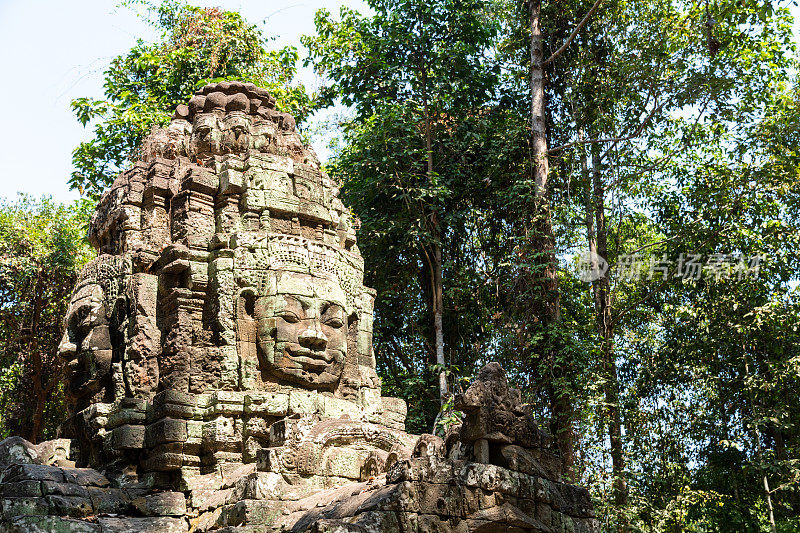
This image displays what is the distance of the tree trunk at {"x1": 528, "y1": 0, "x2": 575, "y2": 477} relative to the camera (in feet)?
46.9

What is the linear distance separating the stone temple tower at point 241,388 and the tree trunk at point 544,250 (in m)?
3.97

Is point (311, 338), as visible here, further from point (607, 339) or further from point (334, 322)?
point (607, 339)

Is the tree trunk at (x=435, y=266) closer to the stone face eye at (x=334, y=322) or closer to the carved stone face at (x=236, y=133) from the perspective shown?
the carved stone face at (x=236, y=133)

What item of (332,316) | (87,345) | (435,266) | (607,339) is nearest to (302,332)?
(332,316)

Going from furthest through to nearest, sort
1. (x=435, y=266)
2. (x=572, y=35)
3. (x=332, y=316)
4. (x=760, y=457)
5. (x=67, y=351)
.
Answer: (x=435, y=266)
(x=572, y=35)
(x=760, y=457)
(x=67, y=351)
(x=332, y=316)

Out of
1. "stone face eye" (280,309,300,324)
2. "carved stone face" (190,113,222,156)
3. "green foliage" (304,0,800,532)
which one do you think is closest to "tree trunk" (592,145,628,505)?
"green foliage" (304,0,800,532)

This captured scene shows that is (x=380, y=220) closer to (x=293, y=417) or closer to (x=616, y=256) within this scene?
(x=616, y=256)

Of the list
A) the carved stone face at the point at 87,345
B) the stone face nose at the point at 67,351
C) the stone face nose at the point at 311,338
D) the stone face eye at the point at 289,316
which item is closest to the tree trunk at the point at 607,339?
the stone face nose at the point at 311,338

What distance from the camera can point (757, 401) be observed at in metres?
14.9

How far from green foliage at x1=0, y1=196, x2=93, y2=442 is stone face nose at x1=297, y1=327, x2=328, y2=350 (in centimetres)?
1072

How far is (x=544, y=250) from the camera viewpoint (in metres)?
15.5

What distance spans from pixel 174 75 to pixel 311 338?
32.1 ft

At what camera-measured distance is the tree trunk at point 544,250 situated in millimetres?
14305

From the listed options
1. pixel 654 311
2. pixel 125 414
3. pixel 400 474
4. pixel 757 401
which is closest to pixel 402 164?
pixel 654 311
